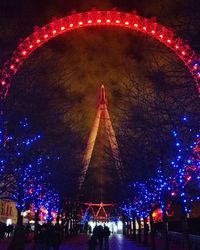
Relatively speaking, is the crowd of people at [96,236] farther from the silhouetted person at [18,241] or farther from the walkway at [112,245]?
the silhouetted person at [18,241]

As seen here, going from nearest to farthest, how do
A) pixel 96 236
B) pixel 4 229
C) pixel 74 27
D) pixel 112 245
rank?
pixel 96 236
pixel 74 27
pixel 112 245
pixel 4 229

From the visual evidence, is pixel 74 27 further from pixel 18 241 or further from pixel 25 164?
pixel 18 241

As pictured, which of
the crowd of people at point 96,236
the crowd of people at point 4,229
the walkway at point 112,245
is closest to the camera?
the crowd of people at point 96,236

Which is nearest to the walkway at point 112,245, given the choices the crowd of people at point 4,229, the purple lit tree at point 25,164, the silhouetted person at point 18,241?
the purple lit tree at point 25,164

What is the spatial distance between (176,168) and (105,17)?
13.0 metres

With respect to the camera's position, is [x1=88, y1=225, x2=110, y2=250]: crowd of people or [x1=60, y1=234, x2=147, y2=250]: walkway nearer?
[x1=88, y1=225, x2=110, y2=250]: crowd of people

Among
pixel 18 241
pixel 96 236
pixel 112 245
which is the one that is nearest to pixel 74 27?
pixel 96 236

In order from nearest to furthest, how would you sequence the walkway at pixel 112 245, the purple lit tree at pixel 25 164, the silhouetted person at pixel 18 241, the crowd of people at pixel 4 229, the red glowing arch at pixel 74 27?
1. the silhouetted person at pixel 18 241
2. the red glowing arch at pixel 74 27
3. the purple lit tree at pixel 25 164
4. the walkway at pixel 112 245
5. the crowd of people at pixel 4 229

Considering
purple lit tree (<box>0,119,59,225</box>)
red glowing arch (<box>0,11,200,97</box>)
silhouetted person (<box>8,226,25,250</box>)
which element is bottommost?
silhouetted person (<box>8,226,25,250</box>)

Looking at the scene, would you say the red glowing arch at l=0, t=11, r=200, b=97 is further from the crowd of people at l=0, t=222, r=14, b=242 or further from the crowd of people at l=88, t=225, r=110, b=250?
the crowd of people at l=0, t=222, r=14, b=242

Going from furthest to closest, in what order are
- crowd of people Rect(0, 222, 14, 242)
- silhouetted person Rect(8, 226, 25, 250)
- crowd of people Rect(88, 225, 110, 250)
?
crowd of people Rect(0, 222, 14, 242)
crowd of people Rect(88, 225, 110, 250)
silhouetted person Rect(8, 226, 25, 250)

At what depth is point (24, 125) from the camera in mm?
35688

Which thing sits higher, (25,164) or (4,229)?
(25,164)

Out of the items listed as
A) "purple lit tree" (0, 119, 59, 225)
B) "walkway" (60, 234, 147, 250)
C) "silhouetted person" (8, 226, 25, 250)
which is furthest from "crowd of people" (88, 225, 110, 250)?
"silhouetted person" (8, 226, 25, 250)
